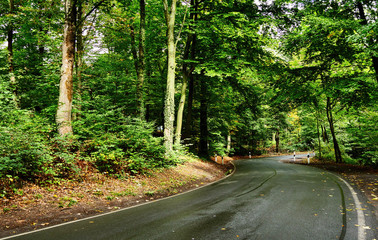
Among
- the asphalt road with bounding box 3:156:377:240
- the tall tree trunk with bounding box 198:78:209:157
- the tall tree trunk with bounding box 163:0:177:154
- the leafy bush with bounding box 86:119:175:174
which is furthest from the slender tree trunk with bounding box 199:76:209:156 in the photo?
the asphalt road with bounding box 3:156:377:240

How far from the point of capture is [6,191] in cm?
598

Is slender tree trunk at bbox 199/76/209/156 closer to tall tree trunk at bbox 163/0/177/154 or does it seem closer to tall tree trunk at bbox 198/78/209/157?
tall tree trunk at bbox 198/78/209/157

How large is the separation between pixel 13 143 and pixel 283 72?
14501mm

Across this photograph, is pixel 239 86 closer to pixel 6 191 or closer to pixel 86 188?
pixel 86 188

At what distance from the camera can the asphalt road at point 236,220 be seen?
4270 millimetres

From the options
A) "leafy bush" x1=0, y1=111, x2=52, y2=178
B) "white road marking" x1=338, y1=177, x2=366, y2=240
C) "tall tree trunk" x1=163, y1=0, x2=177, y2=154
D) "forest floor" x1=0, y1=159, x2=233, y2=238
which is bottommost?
"forest floor" x1=0, y1=159, x2=233, y2=238

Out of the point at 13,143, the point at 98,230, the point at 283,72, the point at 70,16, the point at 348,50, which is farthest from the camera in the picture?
the point at 283,72

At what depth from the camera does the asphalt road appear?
168 inches

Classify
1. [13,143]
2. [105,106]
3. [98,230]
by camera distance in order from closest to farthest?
[98,230]
[13,143]
[105,106]

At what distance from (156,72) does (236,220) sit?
61.8 feet

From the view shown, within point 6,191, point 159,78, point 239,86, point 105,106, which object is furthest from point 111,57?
point 6,191

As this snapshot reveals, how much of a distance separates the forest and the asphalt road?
10.0ft

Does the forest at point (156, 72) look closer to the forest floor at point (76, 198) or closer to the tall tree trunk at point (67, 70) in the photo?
the tall tree trunk at point (67, 70)

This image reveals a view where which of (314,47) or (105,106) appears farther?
(314,47)
